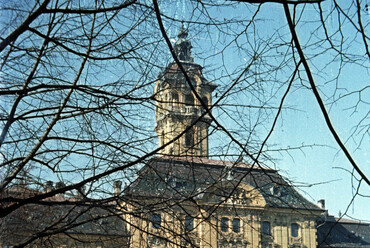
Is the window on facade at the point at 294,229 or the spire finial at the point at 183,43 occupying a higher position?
the spire finial at the point at 183,43

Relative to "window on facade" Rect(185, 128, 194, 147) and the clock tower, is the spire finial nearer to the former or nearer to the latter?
the clock tower

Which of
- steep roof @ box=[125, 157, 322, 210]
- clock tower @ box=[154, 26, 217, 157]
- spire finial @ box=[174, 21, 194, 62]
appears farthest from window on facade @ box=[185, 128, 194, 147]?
spire finial @ box=[174, 21, 194, 62]

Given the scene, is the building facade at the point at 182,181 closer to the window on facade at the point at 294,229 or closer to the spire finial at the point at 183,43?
the spire finial at the point at 183,43

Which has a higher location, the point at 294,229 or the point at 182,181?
the point at 294,229

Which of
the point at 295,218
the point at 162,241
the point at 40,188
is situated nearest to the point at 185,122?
the point at 162,241

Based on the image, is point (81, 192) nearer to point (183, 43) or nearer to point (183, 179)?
point (183, 179)

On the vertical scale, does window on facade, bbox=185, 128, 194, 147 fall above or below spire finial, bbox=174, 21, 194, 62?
below

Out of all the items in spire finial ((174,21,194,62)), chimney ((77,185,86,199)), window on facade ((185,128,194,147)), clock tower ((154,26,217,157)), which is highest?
spire finial ((174,21,194,62))

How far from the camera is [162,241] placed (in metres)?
5.11

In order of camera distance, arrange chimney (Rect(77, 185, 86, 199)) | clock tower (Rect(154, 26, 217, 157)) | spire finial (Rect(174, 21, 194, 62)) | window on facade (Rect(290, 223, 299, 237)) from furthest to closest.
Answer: window on facade (Rect(290, 223, 299, 237)) → chimney (Rect(77, 185, 86, 199)) → clock tower (Rect(154, 26, 217, 157)) → spire finial (Rect(174, 21, 194, 62))

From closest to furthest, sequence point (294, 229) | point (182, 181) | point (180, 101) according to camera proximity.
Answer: point (180, 101) → point (182, 181) → point (294, 229)

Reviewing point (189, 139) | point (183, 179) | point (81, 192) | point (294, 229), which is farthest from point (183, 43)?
point (294, 229)

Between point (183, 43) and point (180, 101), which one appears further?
point (180, 101)

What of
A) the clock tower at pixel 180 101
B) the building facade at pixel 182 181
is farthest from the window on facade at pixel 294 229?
the clock tower at pixel 180 101
